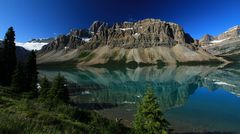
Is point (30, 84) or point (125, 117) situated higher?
point (30, 84)

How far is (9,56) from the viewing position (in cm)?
7362

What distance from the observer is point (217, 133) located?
149ft

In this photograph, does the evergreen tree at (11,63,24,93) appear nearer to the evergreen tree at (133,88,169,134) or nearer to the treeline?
the treeline

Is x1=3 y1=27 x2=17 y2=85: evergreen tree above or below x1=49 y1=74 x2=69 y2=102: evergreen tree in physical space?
above

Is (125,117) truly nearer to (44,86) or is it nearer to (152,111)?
(44,86)

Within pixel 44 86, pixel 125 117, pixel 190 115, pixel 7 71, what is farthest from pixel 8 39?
pixel 190 115

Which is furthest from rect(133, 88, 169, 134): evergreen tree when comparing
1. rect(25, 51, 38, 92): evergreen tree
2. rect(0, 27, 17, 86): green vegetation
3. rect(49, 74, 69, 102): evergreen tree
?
rect(0, 27, 17, 86): green vegetation

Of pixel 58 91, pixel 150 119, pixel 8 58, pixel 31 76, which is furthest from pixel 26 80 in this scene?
pixel 150 119

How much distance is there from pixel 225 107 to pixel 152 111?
142 feet

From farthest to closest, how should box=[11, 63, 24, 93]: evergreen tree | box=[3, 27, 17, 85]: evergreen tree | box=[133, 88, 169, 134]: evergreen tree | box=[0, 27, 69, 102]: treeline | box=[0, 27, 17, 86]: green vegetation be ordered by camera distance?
box=[3, 27, 17, 85]: evergreen tree, box=[0, 27, 17, 86]: green vegetation, box=[11, 63, 24, 93]: evergreen tree, box=[0, 27, 69, 102]: treeline, box=[133, 88, 169, 134]: evergreen tree

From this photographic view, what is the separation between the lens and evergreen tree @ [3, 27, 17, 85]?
229ft

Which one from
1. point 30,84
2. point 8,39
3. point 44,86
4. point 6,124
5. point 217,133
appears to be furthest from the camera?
point 8,39

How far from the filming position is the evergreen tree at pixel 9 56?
69.7m

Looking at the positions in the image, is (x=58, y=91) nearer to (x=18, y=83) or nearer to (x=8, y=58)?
(x=18, y=83)
